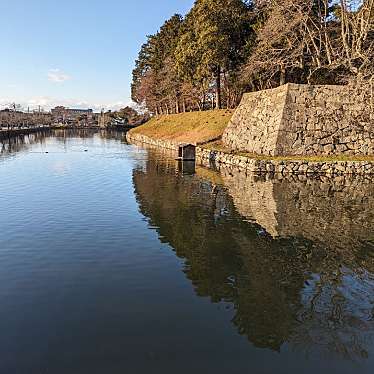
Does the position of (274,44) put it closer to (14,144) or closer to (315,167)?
(315,167)

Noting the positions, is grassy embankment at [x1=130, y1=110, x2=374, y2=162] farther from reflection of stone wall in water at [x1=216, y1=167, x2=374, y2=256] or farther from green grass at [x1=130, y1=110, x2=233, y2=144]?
reflection of stone wall in water at [x1=216, y1=167, x2=374, y2=256]

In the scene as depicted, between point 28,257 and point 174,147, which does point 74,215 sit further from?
point 174,147

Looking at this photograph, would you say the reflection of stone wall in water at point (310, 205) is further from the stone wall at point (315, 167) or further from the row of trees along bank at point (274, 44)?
the row of trees along bank at point (274, 44)

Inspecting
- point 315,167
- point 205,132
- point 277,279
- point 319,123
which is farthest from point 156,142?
point 277,279

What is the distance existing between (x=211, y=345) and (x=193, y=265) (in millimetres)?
3501

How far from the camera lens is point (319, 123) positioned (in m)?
26.8

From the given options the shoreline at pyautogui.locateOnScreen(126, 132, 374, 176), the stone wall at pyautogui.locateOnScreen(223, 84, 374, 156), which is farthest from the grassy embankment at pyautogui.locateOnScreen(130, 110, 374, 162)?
the stone wall at pyautogui.locateOnScreen(223, 84, 374, 156)

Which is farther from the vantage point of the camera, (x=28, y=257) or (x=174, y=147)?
(x=174, y=147)

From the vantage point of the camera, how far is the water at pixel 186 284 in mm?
5668

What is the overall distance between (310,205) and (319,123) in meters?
13.0

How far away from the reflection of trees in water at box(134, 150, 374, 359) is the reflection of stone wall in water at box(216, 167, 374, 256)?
505mm

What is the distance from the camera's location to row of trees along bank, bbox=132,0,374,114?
27031mm

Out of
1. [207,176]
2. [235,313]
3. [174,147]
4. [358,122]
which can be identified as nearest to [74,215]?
[235,313]

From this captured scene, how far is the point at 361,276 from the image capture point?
8656 mm
